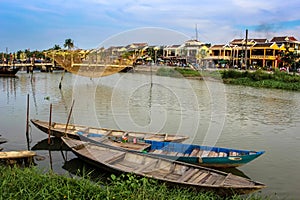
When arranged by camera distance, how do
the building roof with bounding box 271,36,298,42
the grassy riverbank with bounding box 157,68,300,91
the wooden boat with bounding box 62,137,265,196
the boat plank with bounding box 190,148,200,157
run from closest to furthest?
1. the wooden boat with bounding box 62,137,265,196
2. the boat plank with bounding box 190,148,200,157
3. the grassy riverbank with bounding box 157,68,300,91
4. the building roof with bounding box 271,36,298,42

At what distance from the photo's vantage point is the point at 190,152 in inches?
245

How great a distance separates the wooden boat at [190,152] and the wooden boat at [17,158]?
1333mm

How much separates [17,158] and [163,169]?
2.74 metres

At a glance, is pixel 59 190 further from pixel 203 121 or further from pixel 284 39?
pixel 284 39

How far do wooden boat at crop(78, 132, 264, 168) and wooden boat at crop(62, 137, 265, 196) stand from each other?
0.41 metres

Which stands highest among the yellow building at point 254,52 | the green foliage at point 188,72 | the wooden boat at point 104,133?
the yellow building at point 254,52

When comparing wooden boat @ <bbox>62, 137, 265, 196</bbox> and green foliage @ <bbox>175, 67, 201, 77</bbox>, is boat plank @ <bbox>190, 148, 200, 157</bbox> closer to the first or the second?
wooden boat @ <bbox>62, 137, 265, 196</bbox>

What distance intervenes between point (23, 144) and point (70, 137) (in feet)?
3.68

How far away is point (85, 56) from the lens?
22203 millimetres

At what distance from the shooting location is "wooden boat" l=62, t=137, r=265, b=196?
4.42 metres

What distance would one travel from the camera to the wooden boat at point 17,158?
574 cm

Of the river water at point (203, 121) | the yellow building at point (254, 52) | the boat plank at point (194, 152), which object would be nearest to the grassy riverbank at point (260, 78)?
the river water at point (203, 121)

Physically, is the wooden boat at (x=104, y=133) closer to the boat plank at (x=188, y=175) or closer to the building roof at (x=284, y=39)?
the boat plank at (x=188, y=175)

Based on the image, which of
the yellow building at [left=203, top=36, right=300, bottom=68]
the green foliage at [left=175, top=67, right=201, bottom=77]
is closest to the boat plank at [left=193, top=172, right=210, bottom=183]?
the green foliage at [left=175, top=67, right=201, bottom=77]
